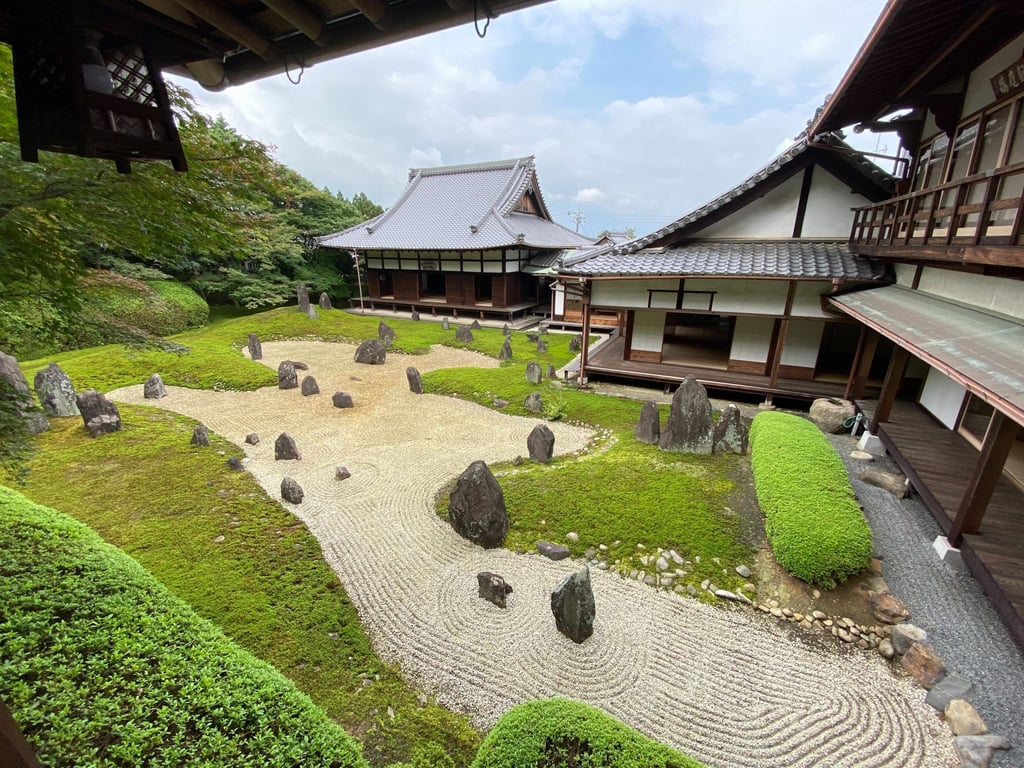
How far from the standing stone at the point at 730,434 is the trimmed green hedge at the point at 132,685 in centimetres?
748

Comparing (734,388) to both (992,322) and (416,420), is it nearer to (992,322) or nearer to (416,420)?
(992,322)

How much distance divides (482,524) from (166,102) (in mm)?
5461

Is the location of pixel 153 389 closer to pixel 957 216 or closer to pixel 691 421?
pixel 691 421

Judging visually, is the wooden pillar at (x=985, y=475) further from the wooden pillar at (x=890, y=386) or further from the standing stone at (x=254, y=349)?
the standing stone at (x=254, y=349)

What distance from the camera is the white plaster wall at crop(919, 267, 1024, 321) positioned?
17.7 ft

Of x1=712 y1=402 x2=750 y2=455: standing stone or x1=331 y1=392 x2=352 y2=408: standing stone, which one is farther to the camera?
x1=331 y1=392 x2=352 y2=408: standing stone

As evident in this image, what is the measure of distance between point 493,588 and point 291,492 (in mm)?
4148

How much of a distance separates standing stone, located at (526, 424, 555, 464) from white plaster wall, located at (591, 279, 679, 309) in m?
5.54

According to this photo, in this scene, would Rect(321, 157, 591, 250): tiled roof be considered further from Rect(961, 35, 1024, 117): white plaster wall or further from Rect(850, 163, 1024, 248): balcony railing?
Rect(961, 35, 1024, 117): white plaster wall

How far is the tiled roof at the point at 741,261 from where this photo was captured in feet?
30.9

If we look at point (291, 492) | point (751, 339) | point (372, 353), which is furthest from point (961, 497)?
point (372, 353)

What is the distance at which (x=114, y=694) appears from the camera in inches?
106

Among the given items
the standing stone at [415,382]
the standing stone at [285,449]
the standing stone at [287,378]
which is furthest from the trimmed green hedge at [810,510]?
the standing stone at [287,378]

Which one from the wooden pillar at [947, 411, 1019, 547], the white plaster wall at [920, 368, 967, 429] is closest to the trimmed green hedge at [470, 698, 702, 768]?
the wooden pillar at [947, 411, 1019, 547]
